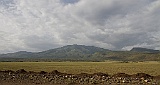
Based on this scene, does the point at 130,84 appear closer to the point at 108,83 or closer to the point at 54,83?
the point at 108,83

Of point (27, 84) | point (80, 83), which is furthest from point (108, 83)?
point (27, 84)

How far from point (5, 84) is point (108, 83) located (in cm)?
976

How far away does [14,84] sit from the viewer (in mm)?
22203

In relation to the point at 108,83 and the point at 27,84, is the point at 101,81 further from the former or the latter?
the point at 27,84

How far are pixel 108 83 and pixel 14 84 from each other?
897 cm

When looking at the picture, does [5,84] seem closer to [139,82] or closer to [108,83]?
[108,83]

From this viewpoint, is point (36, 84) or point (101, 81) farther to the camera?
point (101, 81)

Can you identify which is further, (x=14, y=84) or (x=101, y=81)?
(x=101, y=81)

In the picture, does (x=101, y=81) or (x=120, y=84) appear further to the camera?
(x=101, y=81)

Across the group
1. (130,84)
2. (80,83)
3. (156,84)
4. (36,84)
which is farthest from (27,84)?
(156,84)

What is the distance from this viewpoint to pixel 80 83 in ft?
76.1

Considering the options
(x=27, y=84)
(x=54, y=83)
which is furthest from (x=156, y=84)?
(x=27, y=84)

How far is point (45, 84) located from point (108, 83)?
241 inches

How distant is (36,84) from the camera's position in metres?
22.1
